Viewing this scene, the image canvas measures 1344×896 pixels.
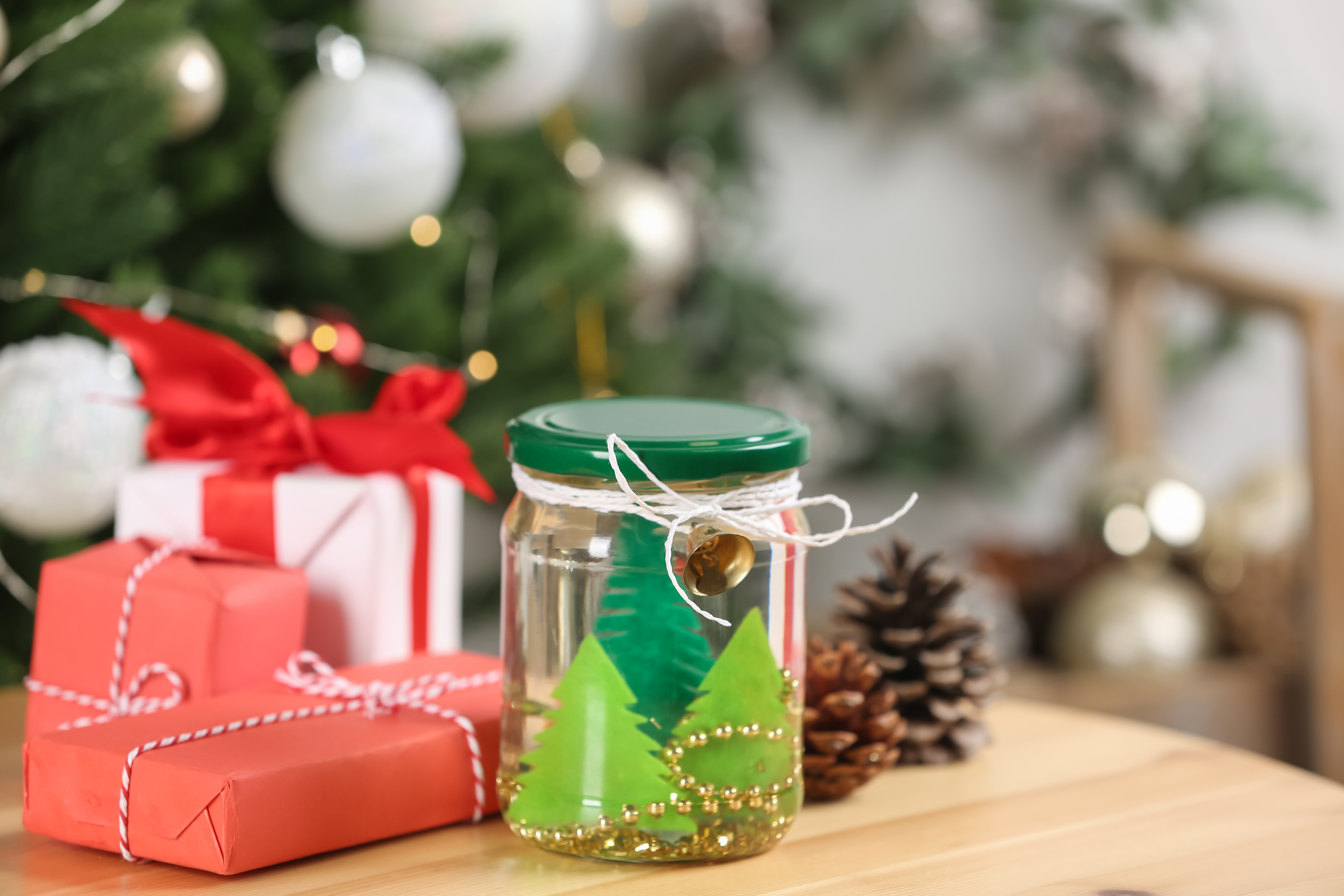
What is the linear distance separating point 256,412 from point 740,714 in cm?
36

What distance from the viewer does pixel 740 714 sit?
0.55 m

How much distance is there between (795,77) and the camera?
197cm

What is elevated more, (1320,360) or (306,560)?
(1320,360)

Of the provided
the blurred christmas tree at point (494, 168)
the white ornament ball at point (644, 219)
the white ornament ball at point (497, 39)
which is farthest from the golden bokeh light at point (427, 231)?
the white ornament ball at point (644, 219)

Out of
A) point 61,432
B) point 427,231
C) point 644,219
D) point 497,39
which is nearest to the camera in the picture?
point 61,432

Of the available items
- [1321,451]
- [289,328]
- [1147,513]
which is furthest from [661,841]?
Answer: [1147,513]

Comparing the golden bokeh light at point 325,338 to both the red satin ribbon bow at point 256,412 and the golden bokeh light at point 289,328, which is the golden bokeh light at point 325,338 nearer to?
the golden bokeh light at point 289,328

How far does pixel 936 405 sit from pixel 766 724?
1.52m

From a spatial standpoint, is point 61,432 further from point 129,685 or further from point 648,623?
point 648,623

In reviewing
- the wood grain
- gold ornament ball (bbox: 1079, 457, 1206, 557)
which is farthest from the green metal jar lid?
gold ornament ball (bbox: 1079, 457, 1206, 557)

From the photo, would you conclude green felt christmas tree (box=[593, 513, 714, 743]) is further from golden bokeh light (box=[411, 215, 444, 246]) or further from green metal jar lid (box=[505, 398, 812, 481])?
golden bokeh light (box=[411, 215, 444, 246])

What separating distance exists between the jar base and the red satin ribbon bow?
23cm

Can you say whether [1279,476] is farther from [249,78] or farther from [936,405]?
[249,78]

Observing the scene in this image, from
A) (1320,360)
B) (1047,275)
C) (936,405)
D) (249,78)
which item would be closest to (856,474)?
(936,405)
